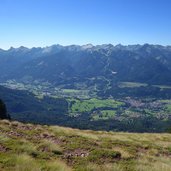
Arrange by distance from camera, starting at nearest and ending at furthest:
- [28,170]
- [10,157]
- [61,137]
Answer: [28,170] < [10,157] < [61,137]

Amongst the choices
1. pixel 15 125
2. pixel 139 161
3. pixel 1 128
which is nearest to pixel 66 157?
pixel 139 161

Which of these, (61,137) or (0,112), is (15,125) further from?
(0,112)

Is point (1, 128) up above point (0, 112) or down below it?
above

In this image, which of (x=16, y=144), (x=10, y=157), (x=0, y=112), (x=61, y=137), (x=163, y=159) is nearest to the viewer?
(x=10, y=157)

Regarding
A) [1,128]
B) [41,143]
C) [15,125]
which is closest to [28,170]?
[41,143]

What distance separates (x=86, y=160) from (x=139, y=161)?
369 cm

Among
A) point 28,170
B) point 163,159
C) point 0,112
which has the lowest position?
point 0,112

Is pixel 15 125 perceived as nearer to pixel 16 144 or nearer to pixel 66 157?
pixel 16 144

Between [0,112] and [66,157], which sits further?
[0,112]

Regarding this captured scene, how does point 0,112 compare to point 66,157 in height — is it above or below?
below

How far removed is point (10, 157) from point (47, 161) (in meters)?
2.13

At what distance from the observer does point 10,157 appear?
18.6 meters

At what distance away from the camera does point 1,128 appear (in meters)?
28.5

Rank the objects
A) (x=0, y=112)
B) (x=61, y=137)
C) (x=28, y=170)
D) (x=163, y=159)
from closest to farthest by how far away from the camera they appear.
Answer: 1. (x=28, y=170)
2. (x=163, y=159)
3. (x=61, y=137)
4. (x=0, y=112)
